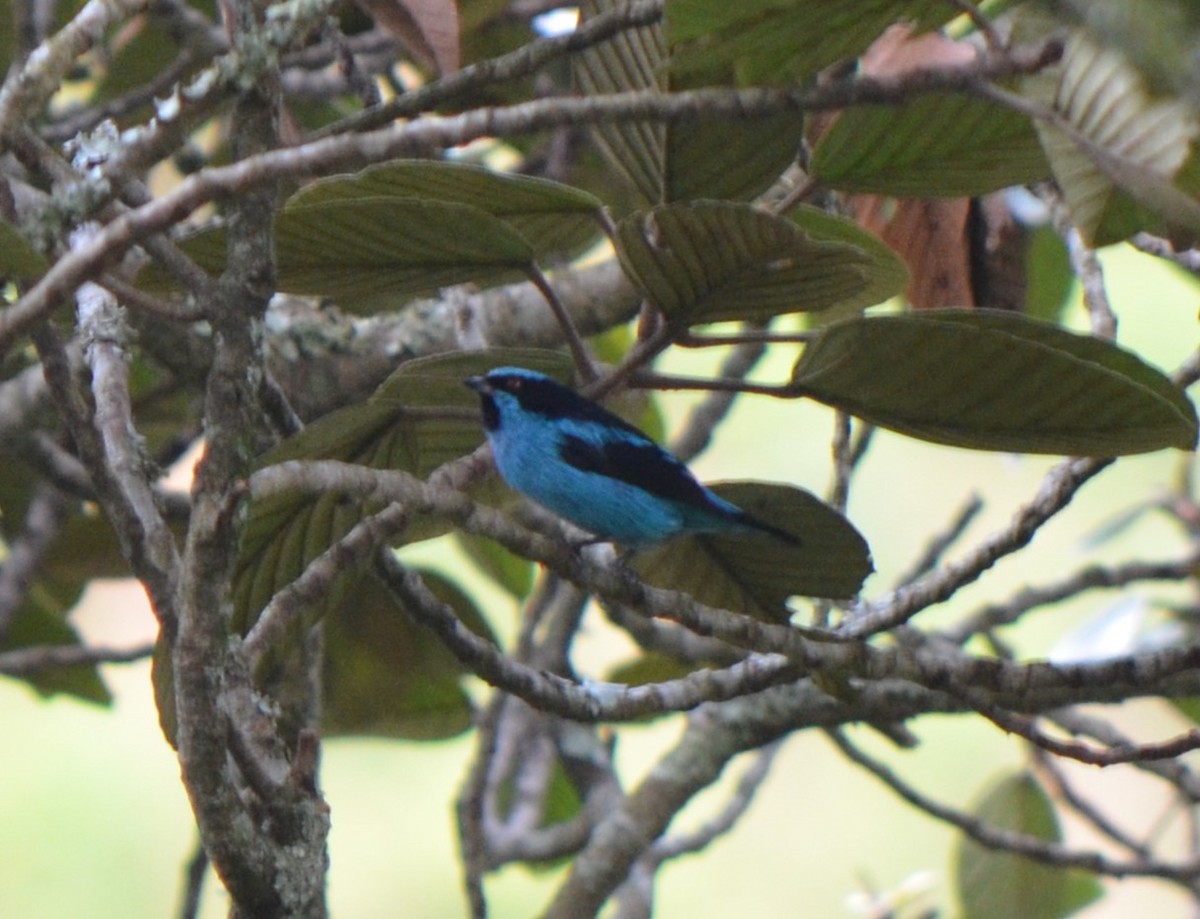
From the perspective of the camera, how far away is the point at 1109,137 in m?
1.53

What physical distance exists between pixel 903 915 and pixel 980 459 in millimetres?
2294

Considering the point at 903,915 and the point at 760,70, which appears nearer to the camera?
the point at 760,70

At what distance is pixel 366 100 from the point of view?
2475mm

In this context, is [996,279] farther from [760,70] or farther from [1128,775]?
[1128,775]

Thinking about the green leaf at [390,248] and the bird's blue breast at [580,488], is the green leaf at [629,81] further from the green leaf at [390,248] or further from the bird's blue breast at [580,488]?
the bird's blue breast at [580,488]

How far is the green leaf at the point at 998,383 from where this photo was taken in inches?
70.7

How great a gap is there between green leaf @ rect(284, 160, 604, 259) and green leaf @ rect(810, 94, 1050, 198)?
35cm

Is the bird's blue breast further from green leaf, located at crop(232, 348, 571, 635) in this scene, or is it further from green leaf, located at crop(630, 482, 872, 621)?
green leaf, located at crop(232, 348, 571, 635)

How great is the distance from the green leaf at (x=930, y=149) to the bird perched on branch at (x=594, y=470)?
→ 2.34ft

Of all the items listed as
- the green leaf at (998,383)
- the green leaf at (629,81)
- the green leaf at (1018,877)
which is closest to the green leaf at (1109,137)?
the green leaf at (998,383)

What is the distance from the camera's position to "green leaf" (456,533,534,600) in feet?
12.6

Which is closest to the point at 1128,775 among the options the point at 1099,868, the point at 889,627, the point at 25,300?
the point at 1099,868

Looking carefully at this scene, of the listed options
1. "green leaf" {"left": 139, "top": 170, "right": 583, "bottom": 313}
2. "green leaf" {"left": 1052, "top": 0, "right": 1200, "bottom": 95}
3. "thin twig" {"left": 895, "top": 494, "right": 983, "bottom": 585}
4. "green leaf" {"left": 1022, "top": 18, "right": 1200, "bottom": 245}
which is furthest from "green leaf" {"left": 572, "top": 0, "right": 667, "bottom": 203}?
"thin twig" {"left": 895, "top": 494, "right": 983, "bottom": 585}

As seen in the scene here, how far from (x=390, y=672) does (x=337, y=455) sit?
4.32 feet
